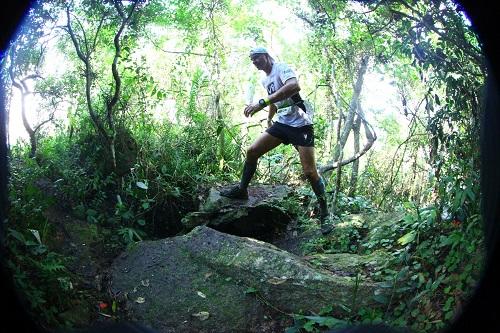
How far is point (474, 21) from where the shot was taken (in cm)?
221

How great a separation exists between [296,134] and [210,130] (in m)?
2.65

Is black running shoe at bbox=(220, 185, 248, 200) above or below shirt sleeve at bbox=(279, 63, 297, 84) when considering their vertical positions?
below

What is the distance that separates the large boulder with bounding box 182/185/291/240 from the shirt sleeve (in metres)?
1.68

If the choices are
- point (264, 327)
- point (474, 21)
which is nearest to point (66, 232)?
point (264, 327)

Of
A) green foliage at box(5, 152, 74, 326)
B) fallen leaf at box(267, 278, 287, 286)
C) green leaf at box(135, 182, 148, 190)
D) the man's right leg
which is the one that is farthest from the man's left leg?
green foliage at box(5, 152, 74, 326)

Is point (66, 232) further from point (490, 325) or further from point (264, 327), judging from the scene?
point (490, 325)

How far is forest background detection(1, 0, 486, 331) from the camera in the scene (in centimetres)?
298

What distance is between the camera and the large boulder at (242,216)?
5.33m

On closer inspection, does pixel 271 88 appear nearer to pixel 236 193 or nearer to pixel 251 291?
pixel 236 193

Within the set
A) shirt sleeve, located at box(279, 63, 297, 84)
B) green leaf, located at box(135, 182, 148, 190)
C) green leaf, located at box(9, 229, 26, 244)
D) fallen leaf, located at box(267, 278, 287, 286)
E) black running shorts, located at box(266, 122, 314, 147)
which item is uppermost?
shirt sleeve, located at box(279, 63, 297, 84)

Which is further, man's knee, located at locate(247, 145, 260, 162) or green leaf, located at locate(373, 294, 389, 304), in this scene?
man's knee, located at locate(247, 145, 260, 162)

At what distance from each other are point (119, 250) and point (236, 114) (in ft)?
18.9

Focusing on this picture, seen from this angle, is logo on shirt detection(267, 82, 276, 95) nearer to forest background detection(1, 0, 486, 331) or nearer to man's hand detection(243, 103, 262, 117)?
man's hand detection(243, 103, 262, 117)

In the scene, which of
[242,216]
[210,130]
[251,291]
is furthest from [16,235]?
[210,130]
